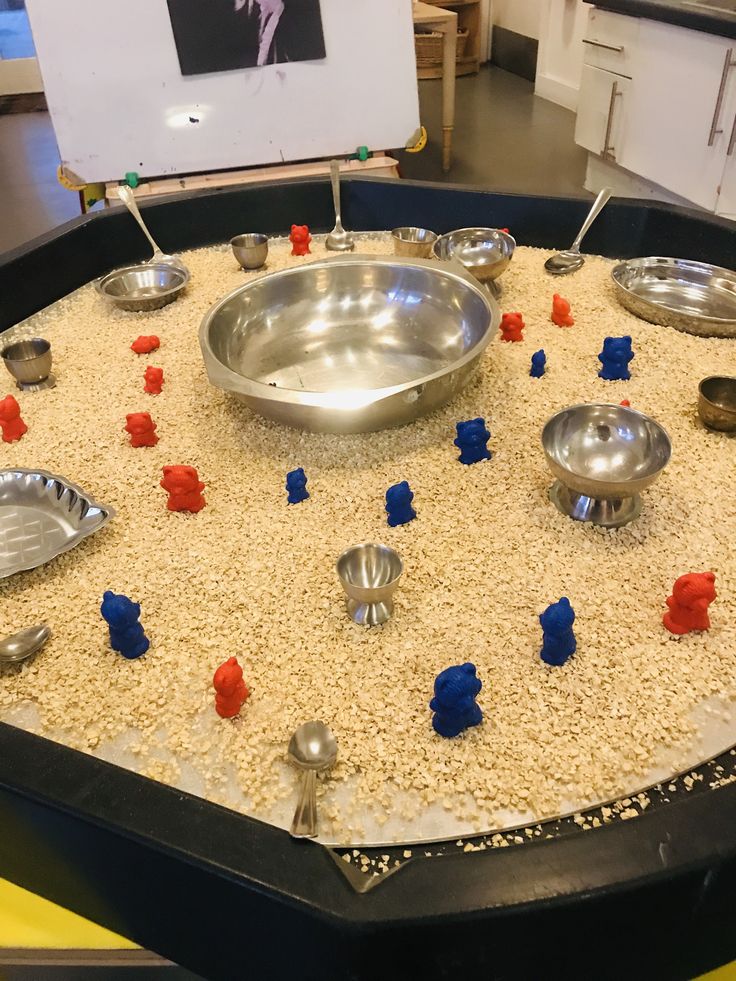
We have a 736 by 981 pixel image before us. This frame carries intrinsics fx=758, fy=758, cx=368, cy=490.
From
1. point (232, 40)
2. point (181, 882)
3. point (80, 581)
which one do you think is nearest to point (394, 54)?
point (232, 40)

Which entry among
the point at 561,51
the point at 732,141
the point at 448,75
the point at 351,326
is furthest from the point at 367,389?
the point at 561,51

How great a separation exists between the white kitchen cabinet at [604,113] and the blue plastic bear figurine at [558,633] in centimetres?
227

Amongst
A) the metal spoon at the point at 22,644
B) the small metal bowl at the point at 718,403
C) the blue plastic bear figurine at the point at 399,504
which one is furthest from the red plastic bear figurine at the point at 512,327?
the metal spoon at the point at 22,644

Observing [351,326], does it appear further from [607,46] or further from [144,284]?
[607,46]

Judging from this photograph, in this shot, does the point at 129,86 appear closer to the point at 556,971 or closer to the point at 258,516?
the point at 258,516

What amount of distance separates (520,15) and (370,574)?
196 inches

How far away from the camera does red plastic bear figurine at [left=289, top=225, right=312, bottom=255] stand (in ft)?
5.20

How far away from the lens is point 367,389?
1.13 m

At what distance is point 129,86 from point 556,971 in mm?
2028

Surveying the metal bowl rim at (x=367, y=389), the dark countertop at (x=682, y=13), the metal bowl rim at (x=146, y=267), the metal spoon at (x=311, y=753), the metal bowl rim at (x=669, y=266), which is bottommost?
the metal spoon at (x=311, y=753)

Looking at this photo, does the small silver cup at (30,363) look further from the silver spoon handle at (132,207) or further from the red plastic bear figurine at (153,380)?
the silver spoon handle at (132,207)

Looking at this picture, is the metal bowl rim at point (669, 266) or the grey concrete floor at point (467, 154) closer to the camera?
the metal bowl rim at point (669, 266)

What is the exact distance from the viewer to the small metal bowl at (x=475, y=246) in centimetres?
144

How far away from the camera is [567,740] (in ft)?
2.21
